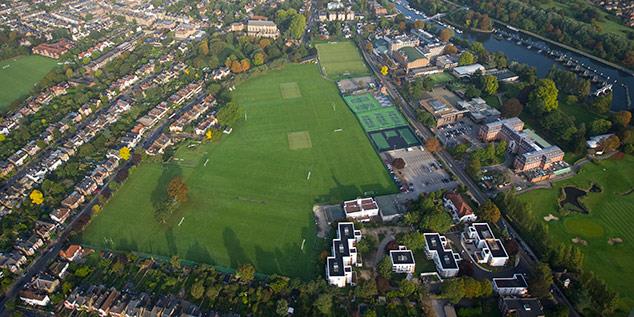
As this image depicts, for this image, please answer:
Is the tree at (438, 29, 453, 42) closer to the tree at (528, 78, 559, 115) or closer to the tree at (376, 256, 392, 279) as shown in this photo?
the tree at (528, 78, 559, 115)

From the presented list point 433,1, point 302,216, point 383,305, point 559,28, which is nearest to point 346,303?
point 383,305

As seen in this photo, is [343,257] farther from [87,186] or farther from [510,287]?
[87,186]

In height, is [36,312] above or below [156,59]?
below

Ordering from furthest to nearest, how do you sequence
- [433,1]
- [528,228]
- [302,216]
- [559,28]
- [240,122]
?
[433,1]
[559,28]
[240,122]
[302,216]
[528,228]

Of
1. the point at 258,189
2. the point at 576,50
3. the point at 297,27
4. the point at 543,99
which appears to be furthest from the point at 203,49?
the point at 576,50

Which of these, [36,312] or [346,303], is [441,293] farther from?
[36,312]
